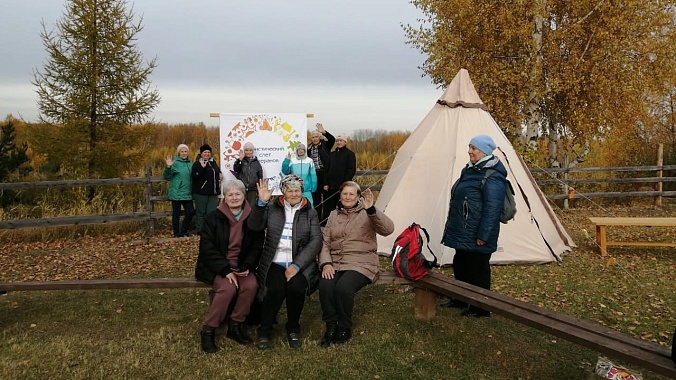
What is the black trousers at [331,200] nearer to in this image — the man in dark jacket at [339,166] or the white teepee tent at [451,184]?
the man in dark jacket at [339,166]

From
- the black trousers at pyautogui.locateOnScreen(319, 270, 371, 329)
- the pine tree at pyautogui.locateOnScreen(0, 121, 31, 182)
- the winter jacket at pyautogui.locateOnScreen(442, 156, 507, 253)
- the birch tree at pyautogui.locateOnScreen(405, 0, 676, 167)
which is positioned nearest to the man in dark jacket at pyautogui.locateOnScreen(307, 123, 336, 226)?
the winter jacket at pyautogui.locateOnScreen(442, 156, 507, 253)

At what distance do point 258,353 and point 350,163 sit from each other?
501 cm

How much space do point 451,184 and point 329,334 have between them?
3.41 meters

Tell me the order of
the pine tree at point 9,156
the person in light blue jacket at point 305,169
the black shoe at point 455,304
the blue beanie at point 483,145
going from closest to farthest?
1. the blue beanie at point 483,145
2. the black shoe at point 455,304
3. the person in light blue jacket at point 305,169
4. the pine tree at point 9,156

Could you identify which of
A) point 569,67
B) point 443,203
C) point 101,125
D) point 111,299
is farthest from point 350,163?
point 569,67

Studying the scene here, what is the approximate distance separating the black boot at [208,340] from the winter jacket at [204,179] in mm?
4977

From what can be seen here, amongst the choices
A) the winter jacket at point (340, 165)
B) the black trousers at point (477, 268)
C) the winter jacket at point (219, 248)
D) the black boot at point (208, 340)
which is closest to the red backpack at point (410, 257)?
the black trousers at point (477, 268)

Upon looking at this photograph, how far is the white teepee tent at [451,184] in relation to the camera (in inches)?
272

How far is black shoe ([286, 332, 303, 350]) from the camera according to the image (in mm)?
4027

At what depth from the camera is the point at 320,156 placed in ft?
28.8

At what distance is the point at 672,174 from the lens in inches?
564

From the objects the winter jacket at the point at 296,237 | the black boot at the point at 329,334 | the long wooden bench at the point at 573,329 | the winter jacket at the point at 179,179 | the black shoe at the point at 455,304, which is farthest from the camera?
the winter jacket at the point at 179,179

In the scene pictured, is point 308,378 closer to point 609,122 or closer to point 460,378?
point 460,378

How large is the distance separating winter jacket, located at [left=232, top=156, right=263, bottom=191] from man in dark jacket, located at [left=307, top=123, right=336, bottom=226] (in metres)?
0.92
